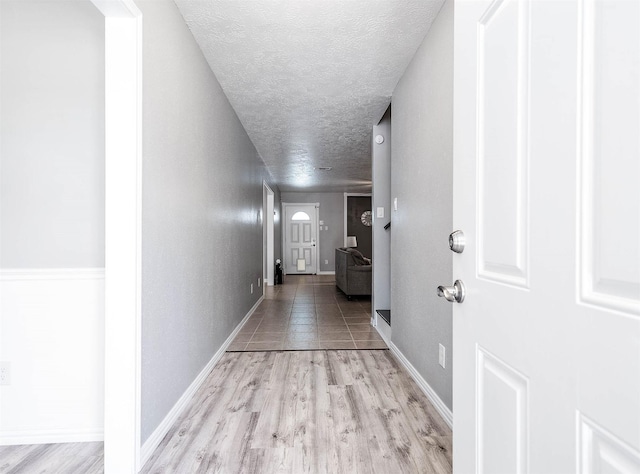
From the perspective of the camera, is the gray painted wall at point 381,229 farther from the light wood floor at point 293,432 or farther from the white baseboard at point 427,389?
the light wood floor at point 293,432

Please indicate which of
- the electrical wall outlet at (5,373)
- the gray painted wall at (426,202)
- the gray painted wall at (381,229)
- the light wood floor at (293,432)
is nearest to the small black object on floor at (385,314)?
the gray painted wall at (381,229)

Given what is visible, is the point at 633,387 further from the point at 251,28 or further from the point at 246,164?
the point at 246,164

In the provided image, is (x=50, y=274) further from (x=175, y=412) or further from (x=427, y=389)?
(x=427, y=389)

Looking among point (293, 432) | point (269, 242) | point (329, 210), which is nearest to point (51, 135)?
point (293, 432)

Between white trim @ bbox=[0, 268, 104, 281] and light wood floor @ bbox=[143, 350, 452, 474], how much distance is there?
0.91 meters

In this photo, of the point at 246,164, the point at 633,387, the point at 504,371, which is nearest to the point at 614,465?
the point at 633,387

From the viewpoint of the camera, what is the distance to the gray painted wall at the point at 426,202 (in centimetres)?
193

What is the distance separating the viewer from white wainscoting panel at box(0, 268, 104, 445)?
1757 millimetres

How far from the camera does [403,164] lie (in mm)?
2795

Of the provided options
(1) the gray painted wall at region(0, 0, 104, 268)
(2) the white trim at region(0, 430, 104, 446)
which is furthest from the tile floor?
(1) the gray painted wall at region(0, 0, 104, 268)

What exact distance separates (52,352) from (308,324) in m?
2.70

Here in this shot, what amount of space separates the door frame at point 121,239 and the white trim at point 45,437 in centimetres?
40

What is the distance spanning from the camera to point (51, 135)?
178 centimetres

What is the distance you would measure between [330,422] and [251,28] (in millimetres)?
2343
